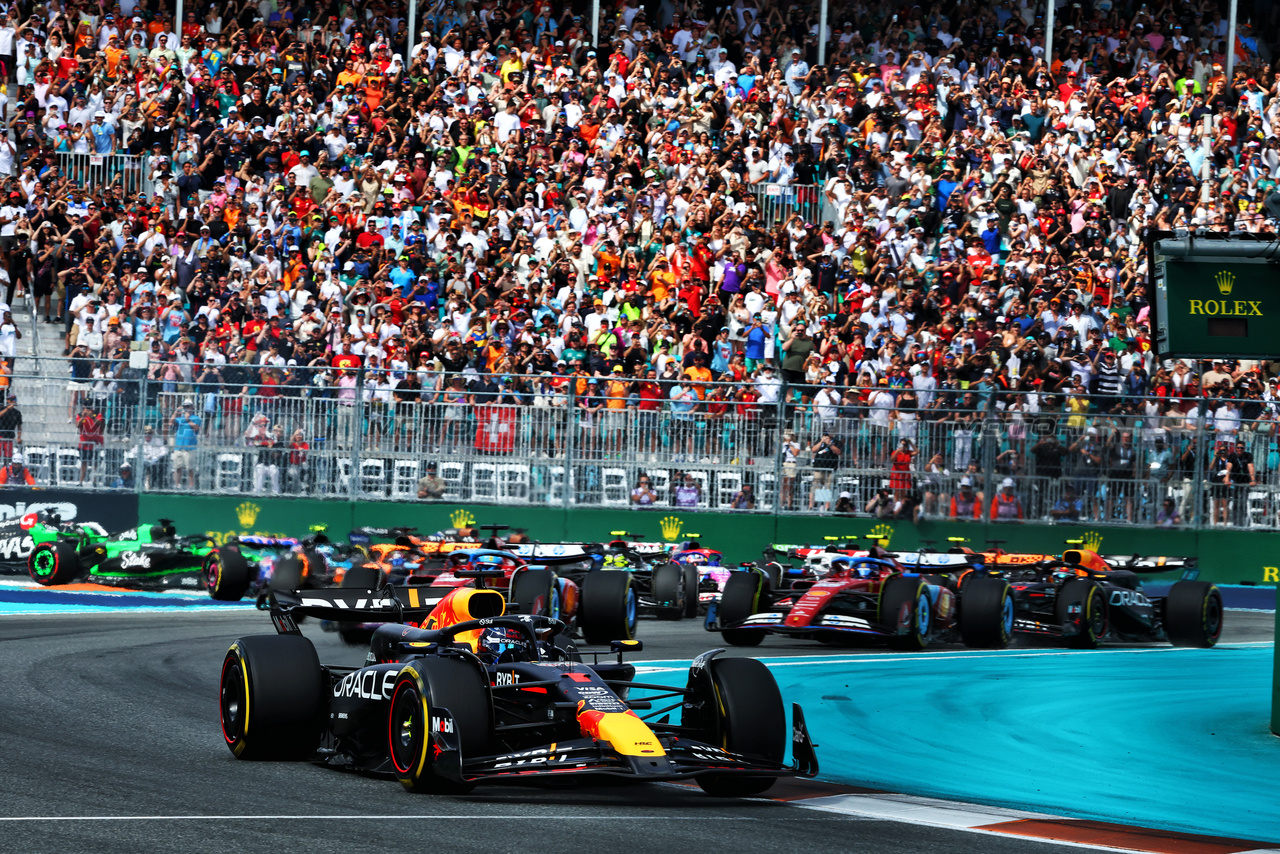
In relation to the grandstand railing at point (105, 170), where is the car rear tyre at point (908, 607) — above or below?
below

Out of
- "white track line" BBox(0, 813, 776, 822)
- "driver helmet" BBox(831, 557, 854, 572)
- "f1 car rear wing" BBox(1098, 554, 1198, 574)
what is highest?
"driver helmet" BBox(831, 557, 854, 572)

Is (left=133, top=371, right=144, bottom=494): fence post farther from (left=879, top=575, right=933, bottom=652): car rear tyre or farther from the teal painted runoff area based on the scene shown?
(left=879, top=575, right=933, bottom=652): car rear tyre

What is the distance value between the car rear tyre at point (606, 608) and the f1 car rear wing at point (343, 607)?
440 centimetres

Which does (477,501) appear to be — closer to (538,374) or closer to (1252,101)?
(538,374)

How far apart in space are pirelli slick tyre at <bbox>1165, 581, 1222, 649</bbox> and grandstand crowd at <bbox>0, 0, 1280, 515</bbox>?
14.0 ft

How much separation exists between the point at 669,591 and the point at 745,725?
1028 cm

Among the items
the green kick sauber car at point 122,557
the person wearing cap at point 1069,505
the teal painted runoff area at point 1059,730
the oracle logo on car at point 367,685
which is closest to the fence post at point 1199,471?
the person wearing cap at point 1069,505

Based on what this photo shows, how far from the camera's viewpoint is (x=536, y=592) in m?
16.3

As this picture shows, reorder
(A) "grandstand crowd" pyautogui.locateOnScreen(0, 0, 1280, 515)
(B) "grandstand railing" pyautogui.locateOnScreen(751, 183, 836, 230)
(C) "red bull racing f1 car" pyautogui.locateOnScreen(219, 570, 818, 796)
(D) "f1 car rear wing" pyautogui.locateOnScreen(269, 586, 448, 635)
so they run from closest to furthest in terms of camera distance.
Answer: (C) "red bull racing f1 car" pyautogui.locateOnScreen(219, 570, 818, 796) < (D) "f1 car rear wing" pyautogui.locateOnScreen(269, 586, 448, 635) < (A) "grandstand crowd" pyautogui.locateOnScreen(0, 0, 1280, 515) < (B) "grandstand railing" pyautogui.locateOnScreen(751, 183, 836, 230)

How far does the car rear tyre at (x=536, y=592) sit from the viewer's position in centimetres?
1614

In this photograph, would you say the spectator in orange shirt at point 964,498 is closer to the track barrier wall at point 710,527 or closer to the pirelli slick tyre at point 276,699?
the track barrier wall at point 710,527

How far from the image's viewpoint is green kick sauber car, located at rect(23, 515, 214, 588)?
20.7 metres

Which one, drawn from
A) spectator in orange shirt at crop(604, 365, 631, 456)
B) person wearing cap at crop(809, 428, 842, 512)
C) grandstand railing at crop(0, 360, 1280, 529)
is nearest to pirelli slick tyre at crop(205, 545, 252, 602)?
grandstand railing at crop(0, 360, 1280, 529)

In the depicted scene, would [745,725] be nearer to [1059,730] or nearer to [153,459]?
[1059,730]
